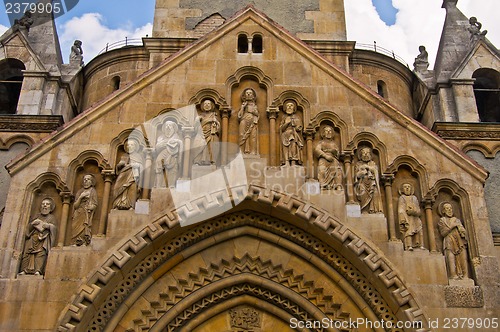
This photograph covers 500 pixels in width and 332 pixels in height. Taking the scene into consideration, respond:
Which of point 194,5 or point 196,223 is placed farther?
point 194,5

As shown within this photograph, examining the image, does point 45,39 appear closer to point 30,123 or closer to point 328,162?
point 30,123

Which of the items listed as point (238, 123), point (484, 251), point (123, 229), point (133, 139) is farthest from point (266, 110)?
point (484, 251)

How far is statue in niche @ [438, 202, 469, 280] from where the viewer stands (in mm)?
13422

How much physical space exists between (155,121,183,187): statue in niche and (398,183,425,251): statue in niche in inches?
176

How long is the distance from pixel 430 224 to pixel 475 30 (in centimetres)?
786

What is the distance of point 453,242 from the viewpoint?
13719mm

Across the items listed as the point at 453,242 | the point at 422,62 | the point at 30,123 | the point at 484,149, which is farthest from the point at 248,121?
the point at 422,62

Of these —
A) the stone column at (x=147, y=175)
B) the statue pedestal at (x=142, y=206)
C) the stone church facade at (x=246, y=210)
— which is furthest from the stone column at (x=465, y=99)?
the statue pedestal at (x=142, y=206)

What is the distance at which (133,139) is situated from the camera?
48.4ft

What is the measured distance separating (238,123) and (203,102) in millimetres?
893

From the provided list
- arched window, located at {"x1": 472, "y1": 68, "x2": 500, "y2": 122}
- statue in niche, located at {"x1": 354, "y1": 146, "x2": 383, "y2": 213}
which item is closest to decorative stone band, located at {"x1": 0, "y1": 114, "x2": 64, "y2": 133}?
statue in niche, located at {"x1": 354, "y1": 146, "x2": 383, "y2": 213}

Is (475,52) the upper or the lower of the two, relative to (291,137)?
upper

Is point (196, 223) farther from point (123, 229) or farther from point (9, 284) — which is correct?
point (9, 284)

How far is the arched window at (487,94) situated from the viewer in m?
19.0
